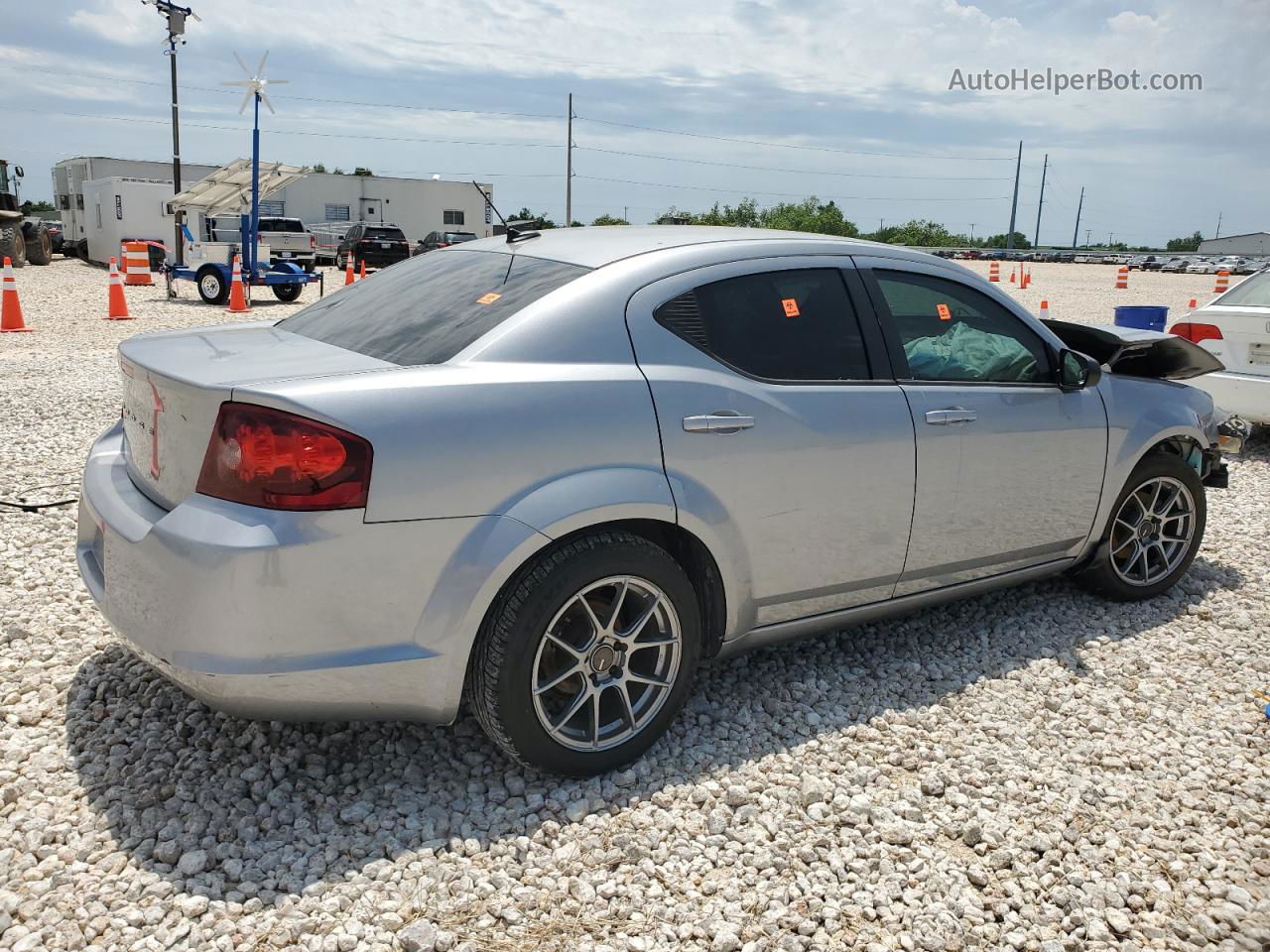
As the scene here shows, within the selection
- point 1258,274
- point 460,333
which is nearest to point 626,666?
point 460,333

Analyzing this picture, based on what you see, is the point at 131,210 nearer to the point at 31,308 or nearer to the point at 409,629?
the point at 31,308

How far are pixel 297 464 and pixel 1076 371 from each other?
10.5ft

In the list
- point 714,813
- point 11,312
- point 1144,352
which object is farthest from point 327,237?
point 714,813

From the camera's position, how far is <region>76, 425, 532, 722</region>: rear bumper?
2.57 m

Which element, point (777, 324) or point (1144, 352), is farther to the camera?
point (1144, 352)

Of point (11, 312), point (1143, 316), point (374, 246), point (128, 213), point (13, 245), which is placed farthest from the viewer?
point (374, 246)

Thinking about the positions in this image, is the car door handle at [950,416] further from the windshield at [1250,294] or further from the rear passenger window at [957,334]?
the windshield at [1250,294]

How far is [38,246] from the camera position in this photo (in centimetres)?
3153

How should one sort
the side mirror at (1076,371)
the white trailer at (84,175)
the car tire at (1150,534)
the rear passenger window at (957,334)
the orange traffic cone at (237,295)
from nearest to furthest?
the rear passenger window at (957,334)
the side mirror at (1076,371)
the car tire at (1150,534)
the orange traffic cone at (237,295)
the white trailer at (84,175)

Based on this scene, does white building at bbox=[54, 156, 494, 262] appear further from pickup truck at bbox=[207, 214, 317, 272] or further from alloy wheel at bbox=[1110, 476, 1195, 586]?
alloy wheel at bbox=[1110, 476, 1195, 586]

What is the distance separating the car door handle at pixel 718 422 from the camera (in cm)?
312

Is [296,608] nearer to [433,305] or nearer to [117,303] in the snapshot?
[433,305]

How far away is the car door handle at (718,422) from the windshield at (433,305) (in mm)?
590

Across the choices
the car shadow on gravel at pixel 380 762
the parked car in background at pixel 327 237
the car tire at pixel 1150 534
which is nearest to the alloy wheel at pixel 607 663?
the car shadow on gravel at pixel 380 762
